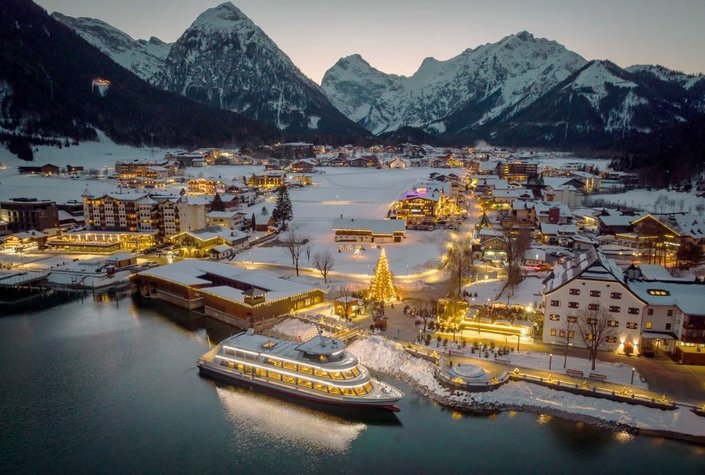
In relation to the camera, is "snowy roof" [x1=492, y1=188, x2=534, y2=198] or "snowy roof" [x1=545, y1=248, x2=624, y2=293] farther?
"snowy roof" [x1=492, y1=188, x2=534, y2=198]

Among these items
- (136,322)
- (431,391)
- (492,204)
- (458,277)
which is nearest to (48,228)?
(136,322)

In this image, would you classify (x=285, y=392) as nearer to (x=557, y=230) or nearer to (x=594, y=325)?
(x=594, y=325)

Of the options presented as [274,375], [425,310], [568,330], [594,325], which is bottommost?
[274,375]

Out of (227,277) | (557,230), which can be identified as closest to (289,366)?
(227,277)

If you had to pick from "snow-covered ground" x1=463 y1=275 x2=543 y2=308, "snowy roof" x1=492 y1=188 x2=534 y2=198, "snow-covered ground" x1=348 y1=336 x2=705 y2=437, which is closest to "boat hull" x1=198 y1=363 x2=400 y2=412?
"snow-covered ground" x1=348 y1=336 x2=705 y2=437

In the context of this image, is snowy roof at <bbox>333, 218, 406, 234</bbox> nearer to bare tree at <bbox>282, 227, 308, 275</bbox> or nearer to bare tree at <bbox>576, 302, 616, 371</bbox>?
bare tree at <bbox>282, 227, 308, 275</bbox>

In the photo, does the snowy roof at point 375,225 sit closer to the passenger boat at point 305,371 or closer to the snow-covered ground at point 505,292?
the snow-covered ground at point 505,292
